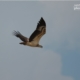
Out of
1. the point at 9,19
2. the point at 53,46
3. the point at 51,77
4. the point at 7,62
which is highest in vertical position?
the point at 9,19

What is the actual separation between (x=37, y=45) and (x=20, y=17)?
0.27 meters

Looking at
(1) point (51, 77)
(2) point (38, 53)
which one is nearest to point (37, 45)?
(2) point (38, 53)

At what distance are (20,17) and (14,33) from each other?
5.6 inches

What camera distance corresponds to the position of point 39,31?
1441 millimetres

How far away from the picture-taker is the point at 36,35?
144 cm

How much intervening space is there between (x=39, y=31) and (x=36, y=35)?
4cm

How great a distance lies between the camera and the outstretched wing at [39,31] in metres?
1.44

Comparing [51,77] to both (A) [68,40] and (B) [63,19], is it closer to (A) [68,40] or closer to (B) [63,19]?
(A) [68,40]

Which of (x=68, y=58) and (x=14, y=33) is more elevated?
(x=14, y=33)

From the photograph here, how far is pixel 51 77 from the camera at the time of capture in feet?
4.60

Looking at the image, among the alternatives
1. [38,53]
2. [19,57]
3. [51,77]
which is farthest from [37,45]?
[51,77]

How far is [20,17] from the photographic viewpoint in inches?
57.8

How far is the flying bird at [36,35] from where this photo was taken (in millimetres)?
1437

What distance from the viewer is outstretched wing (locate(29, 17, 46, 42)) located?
4.72 ft
